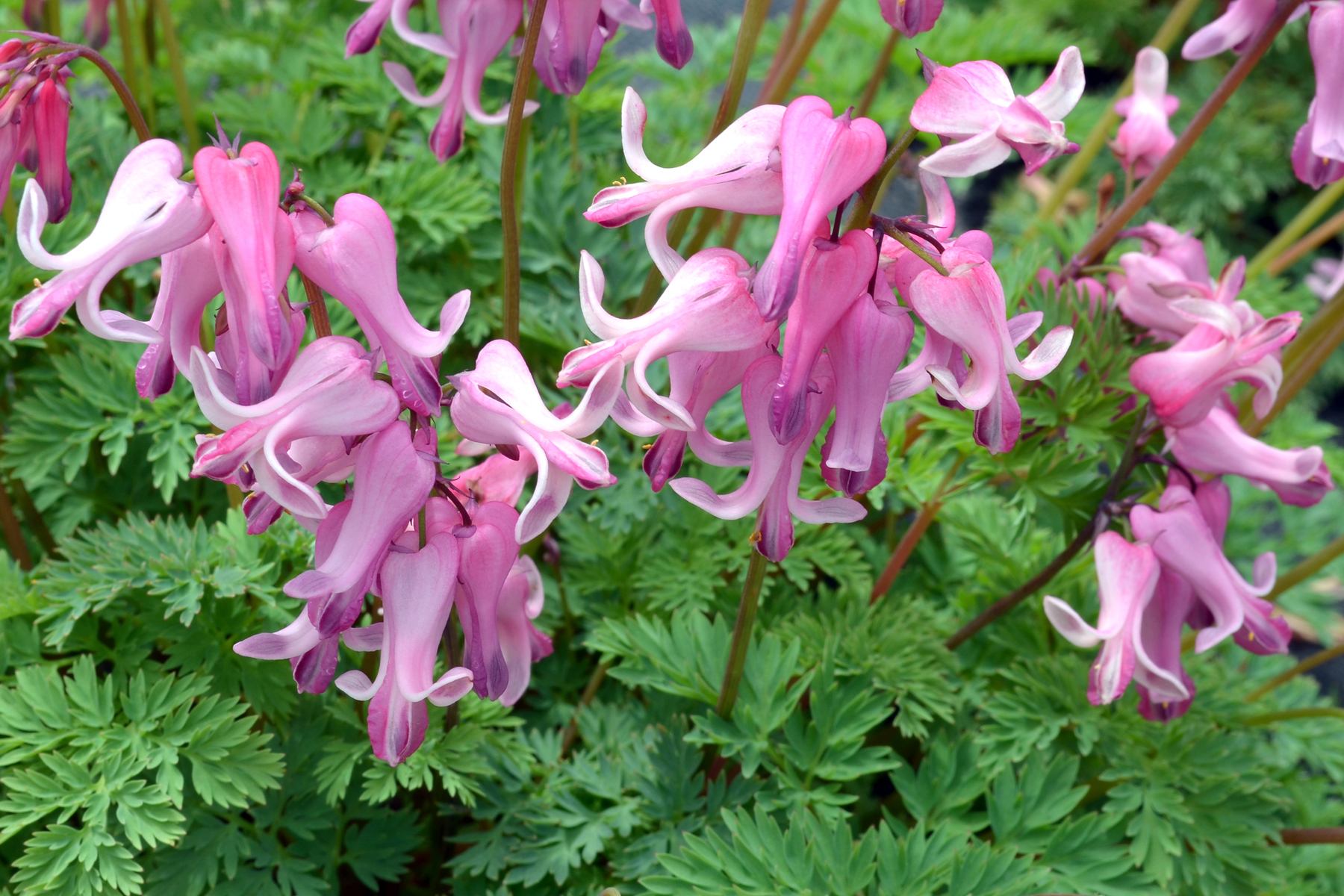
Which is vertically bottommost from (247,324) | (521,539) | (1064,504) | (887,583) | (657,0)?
(887,583)

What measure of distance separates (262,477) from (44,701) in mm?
670

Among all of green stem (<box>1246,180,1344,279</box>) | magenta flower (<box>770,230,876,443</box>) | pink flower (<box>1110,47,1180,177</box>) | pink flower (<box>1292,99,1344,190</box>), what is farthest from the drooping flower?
green stem (<box>1246,180,1344,279</box>)

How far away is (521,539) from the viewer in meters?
0.92

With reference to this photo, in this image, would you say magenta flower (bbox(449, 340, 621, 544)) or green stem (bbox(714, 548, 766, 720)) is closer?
magenta flower (bbox(449, 340, 621, 544))

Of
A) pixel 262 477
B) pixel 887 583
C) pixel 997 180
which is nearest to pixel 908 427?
pixel 887 583

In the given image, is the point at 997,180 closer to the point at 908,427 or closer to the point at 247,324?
the point at 908,427

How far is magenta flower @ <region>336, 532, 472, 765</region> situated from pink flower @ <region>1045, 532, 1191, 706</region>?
0.70 metres

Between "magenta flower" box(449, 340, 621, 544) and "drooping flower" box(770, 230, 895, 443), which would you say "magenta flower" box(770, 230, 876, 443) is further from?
"magenta flower" box(449, 340, 621, 544)

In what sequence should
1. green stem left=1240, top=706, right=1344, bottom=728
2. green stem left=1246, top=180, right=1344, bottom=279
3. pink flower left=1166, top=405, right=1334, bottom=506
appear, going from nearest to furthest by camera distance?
1. pink flower left=1166, top=405, right=1334, bottom=506
2. green stem left=1240, top=706, right=1344, bottom=728
3. green stem left=1246, top=180, right=1344, bottom=279

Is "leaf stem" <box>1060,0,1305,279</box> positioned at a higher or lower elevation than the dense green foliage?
higher

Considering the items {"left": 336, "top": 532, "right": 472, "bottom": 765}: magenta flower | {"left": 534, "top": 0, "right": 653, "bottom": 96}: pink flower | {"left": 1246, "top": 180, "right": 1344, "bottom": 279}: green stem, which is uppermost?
{"left": 534, "top": 0, "right": 653, "bottom": 96}: pink flower

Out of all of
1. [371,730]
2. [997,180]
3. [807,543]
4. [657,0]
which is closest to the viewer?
[371,730]

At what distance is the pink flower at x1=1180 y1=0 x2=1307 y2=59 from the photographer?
1.48 m

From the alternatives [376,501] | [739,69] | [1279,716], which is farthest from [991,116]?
[1279,716]
